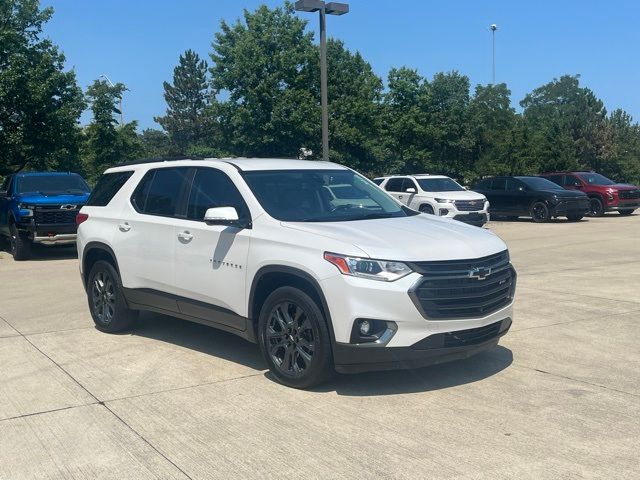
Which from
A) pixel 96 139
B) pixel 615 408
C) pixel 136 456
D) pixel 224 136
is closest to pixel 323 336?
pixel 136 456

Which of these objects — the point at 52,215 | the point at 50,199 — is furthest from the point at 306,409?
the point at 50,199

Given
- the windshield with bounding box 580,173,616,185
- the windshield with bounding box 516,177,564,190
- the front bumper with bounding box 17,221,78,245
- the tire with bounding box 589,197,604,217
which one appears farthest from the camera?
the windshield with bounding box 580,173,616,185

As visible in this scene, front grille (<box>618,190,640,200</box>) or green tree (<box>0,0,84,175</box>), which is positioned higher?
green tree (<box>0,0,84,175</box>)

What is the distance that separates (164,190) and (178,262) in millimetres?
910

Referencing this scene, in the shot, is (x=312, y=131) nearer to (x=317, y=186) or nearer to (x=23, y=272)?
(x=23, y=272)

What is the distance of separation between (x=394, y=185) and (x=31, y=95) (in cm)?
1153

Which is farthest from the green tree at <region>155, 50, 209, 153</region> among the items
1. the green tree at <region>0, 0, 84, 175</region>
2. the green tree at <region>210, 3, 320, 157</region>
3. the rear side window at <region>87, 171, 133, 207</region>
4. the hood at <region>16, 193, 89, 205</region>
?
the rear side window at <region>87, 171, 133, 207</region>

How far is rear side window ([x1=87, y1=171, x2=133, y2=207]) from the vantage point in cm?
750

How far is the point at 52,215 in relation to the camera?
14.7 meters

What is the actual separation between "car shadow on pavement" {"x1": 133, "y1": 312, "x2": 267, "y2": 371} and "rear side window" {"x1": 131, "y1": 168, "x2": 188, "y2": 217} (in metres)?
1.36

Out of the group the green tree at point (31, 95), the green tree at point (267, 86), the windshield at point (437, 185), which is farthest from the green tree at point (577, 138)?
the green tree at point (31, 95)

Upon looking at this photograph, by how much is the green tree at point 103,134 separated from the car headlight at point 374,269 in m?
34.2

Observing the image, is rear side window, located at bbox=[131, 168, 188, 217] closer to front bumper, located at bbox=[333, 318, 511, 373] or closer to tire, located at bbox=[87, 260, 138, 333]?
tire, located at bbox=[87, 260, 138, 333]

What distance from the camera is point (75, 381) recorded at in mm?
5648
